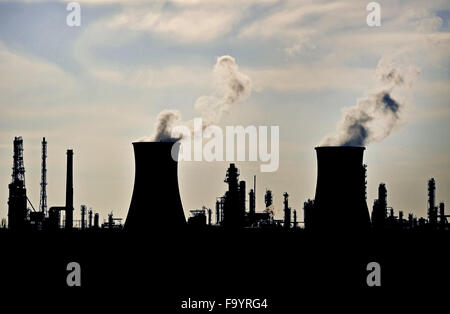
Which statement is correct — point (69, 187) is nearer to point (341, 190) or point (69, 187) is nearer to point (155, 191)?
point (155, 191)

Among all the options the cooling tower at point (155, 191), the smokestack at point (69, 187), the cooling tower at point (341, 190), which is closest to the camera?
the cooling tower at point (155, 191)

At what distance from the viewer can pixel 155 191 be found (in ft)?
88.4

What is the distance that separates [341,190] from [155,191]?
5.92 m

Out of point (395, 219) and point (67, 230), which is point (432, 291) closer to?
point (67, 230)

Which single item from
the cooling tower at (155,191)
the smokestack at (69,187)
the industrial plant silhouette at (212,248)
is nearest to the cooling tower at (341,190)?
the industrial plant silhouette at (212,248)

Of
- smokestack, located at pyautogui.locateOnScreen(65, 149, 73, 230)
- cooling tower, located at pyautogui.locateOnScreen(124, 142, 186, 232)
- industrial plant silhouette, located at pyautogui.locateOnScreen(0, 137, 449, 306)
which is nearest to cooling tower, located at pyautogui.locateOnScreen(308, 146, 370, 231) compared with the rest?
industrial plant silhouette, located at pyautogui.locateOnScreen(0, 137, 449, 306)

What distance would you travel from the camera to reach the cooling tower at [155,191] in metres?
26.4

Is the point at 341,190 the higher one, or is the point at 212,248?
the point at 341,190

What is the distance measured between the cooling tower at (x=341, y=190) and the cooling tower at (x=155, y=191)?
15.2ft

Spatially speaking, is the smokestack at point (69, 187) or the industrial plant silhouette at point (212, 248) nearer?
the industrial plant silhouette at point (212, 248)

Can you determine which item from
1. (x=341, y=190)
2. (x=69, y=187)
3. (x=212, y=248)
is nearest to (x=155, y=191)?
(x=341, y=190)

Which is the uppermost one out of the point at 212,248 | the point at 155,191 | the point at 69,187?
the point at 69,187

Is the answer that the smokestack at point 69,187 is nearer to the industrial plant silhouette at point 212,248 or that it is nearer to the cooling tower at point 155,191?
the industrial plant silhouette at point 212,248

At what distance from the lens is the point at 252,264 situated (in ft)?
132
